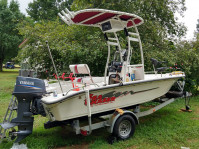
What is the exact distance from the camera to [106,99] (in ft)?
12.7

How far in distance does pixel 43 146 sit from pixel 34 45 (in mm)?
7240

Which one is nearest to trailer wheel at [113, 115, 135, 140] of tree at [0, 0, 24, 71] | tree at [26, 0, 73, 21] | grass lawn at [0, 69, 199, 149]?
grass lawn at [0, 69, 199, 149]

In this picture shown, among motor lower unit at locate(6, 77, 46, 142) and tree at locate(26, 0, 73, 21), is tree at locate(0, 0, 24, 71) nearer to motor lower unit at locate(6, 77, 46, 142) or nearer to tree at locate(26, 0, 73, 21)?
tree at locate(26, 0, 73, 21)

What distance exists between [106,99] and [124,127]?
32.4 inches

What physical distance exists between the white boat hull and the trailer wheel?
290mm

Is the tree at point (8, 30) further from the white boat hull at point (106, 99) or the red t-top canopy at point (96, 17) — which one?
the white boat hull at point (106, 99)

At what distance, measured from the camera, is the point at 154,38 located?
26.8 ft

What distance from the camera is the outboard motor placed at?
349 cm

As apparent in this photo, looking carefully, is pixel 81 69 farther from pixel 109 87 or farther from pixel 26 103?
pixel 26 103

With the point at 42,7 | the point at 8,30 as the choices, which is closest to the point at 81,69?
the point at 8,30

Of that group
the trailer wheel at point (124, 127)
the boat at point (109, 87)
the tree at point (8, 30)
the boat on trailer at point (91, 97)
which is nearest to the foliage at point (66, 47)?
the boat at point (109, 87)

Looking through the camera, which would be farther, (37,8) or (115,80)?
(37,8)

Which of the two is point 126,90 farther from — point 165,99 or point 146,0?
point 146,0

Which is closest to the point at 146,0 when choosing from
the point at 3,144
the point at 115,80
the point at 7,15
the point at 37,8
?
the point at 115,80
